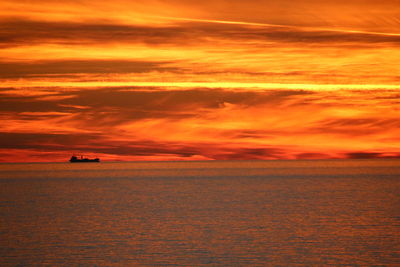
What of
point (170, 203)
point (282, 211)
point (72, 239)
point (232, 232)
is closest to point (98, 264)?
point (72, 239)

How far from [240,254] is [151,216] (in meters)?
28.1

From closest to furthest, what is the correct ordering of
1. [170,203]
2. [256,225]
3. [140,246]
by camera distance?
[140,246] < [256,225] < [170,203]

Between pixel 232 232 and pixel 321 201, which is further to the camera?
pixel 321 201

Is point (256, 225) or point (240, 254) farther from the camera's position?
point (256, 225)

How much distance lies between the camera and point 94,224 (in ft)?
212

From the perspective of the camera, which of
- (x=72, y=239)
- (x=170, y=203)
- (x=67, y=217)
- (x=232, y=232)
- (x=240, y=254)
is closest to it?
(x=240, y=254)

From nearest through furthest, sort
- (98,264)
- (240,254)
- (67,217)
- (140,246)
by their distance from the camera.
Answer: (98,264), (240,254), (140,246), (67,217)

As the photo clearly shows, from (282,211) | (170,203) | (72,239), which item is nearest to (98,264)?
(72,239)

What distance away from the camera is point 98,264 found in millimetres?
42594

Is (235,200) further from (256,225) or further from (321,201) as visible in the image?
(256,225)

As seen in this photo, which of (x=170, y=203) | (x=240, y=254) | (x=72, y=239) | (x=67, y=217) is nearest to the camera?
(x=240, y=254)

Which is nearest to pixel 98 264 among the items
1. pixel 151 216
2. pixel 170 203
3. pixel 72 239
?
pixel 72 239

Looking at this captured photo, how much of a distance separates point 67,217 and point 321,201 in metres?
39.7

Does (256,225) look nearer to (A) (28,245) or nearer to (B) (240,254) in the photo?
(B) (240,254)
